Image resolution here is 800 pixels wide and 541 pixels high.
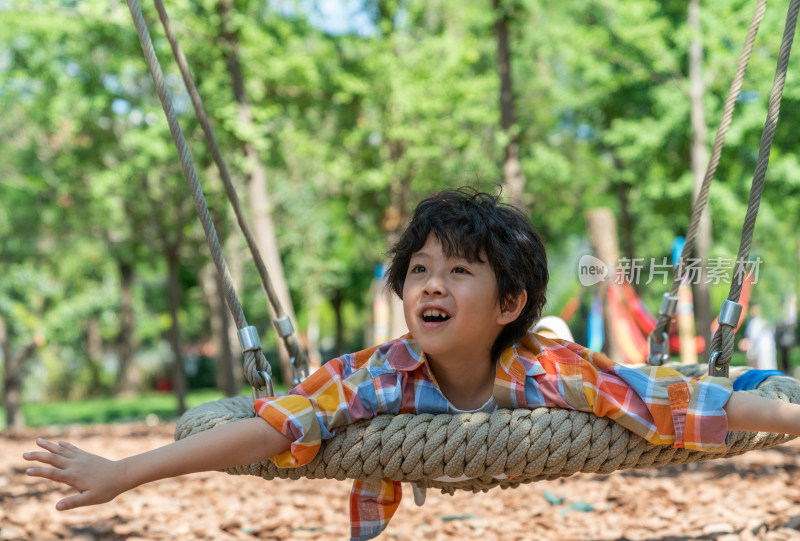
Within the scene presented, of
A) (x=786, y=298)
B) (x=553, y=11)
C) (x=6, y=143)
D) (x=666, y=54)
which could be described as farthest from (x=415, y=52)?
(x=6, y=143)

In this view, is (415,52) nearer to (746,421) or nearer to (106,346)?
(746,421)

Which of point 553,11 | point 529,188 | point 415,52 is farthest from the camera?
point 529,188

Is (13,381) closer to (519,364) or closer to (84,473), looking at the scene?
(84,473)

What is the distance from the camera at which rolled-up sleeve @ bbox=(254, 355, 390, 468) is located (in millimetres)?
1732

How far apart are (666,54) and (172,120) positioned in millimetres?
9918

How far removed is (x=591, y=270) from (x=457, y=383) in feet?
24.8

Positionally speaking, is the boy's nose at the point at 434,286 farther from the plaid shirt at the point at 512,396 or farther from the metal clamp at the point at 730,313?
the metal clamp at the point at 730,313

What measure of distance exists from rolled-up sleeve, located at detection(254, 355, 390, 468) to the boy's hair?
0.32m

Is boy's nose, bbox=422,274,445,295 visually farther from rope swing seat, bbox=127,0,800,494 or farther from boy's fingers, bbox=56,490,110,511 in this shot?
boy's fingers, bbox=56,490,110,511

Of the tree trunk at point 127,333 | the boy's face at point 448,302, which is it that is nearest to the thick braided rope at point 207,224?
the boy's face at point 448,302

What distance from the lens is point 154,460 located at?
157 centimetres

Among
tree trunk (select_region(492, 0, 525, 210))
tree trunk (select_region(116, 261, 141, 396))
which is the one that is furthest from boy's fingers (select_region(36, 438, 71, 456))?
tree trunk (select_region(116, 261, 141, 396))

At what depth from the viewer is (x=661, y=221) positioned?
14.3 meters

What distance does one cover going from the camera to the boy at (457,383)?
1651 millimetres
